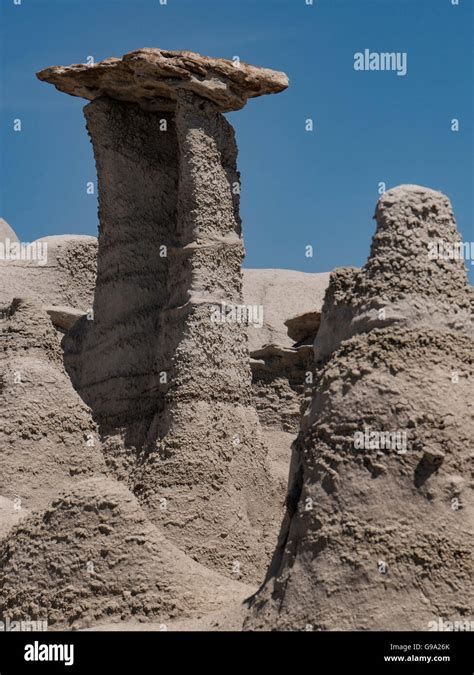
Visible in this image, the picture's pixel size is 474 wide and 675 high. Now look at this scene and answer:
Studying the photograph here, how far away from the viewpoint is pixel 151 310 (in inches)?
624

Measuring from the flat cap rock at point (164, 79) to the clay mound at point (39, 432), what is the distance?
3244 mm

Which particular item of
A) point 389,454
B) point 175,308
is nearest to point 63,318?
point 175,308

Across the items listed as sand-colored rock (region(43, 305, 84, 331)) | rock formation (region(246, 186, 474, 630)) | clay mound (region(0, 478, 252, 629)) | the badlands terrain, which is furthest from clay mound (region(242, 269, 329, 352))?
rock formation (region(246, 186, 474, 630))

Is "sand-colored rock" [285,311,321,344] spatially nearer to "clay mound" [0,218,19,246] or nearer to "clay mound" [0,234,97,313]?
"clay mound" [0,234,97,313]

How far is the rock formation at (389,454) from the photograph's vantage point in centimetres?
860

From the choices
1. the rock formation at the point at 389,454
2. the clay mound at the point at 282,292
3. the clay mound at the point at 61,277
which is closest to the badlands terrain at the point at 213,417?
the rock formation at the point at 389,454

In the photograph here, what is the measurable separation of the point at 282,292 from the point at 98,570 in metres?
27.3

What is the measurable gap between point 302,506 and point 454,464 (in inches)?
36.2

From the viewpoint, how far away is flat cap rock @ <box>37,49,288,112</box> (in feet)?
50.4

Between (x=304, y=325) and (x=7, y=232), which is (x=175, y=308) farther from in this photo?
(x=7, y=232)

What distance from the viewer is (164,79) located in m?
15.5
